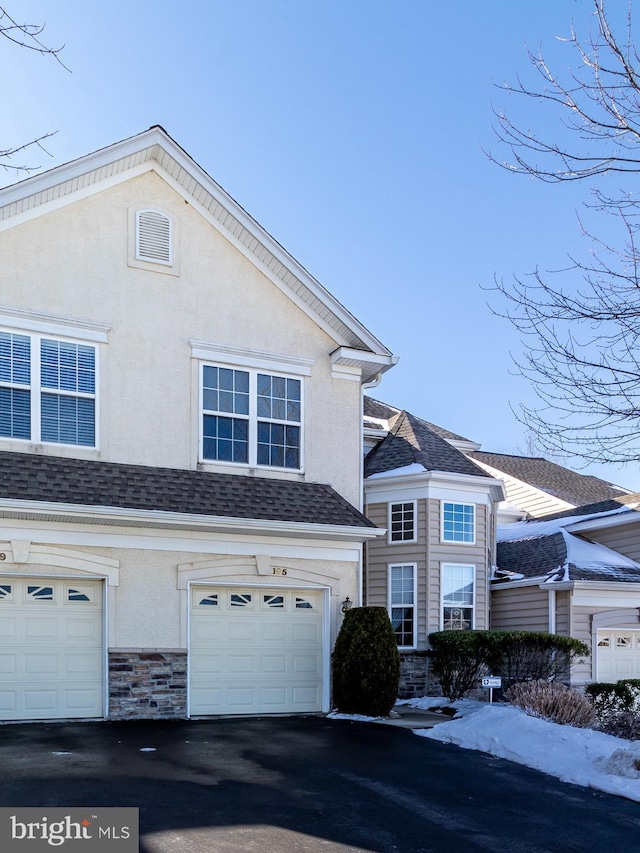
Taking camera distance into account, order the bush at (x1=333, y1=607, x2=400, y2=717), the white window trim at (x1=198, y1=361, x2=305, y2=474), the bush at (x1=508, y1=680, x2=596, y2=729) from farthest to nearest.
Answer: the white window trim at (x1=198, y1=361, x2=305, y2=474) < the bush at (x1=333, y1=607, x2=400, y2=717) < the bush at (x1=508, y1=680, x2=596, y2=729)

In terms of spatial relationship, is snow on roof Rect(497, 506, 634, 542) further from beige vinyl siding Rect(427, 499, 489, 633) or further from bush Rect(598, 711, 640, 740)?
bush Rect(598, 711, 640, 740)

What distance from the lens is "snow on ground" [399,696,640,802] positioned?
10.2 metres

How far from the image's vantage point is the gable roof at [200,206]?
14125mm

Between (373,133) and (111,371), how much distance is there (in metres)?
5.97

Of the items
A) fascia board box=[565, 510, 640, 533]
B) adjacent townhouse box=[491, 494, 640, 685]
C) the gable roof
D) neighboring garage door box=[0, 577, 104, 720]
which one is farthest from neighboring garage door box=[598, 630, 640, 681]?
neighboring garage door box=[0, 577, 104, 720]

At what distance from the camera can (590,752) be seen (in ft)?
36.7

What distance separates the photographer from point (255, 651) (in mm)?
14875

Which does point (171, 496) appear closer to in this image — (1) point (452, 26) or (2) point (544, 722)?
(2) point (544, 722)

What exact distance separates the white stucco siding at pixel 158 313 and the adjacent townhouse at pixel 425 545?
322 centimetres

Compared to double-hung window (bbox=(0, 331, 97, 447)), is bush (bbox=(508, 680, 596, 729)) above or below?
below

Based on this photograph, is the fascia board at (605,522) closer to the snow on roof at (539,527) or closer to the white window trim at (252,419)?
the snow on roof at (539,527)

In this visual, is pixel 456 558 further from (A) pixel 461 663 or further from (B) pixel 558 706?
(B) pixel 558 706

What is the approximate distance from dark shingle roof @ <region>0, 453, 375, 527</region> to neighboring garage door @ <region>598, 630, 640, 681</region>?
764cm

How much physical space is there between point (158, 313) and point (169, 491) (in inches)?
115
